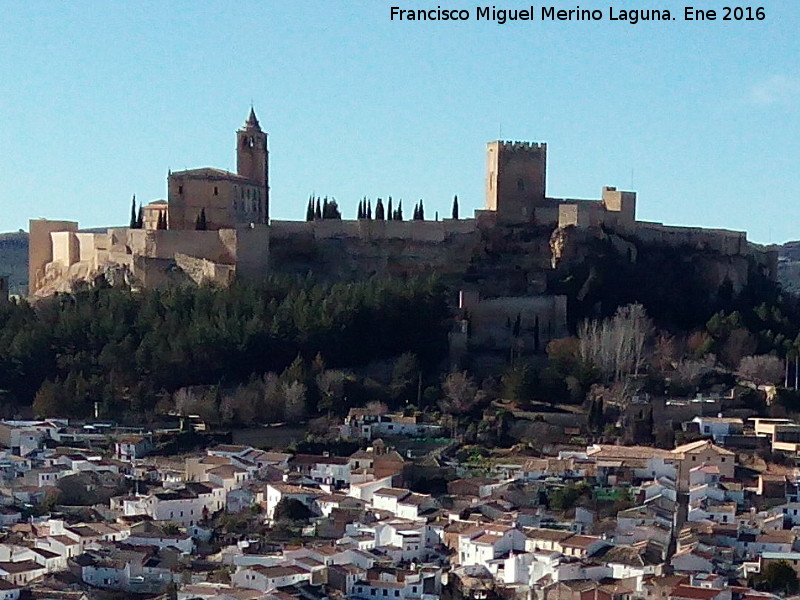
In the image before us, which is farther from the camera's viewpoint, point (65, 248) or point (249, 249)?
point (65, 248)

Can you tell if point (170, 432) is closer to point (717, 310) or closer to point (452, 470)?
point (452, 470)

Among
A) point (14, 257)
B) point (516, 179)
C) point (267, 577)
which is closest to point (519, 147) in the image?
point (516, 179)

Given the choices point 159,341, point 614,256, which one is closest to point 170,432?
point 159,341

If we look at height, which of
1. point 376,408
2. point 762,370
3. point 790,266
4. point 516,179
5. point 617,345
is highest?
point 516,179

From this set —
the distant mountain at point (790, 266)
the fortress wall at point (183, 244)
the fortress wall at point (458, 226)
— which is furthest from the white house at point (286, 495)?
the distant mountain at point (790, 266)

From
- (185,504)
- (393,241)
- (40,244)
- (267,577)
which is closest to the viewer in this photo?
(267,577)

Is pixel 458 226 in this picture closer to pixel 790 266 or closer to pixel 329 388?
pixel 329 388
